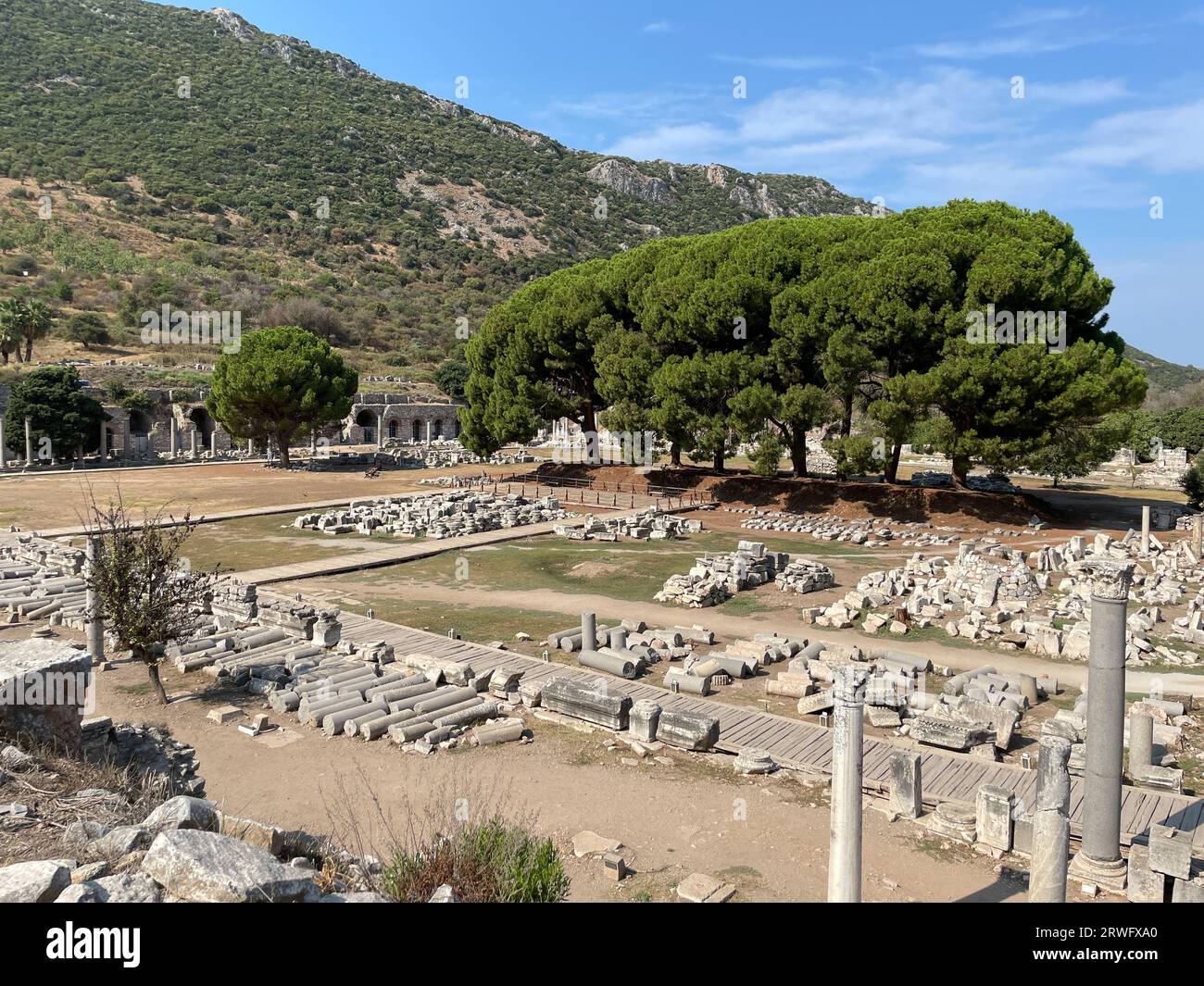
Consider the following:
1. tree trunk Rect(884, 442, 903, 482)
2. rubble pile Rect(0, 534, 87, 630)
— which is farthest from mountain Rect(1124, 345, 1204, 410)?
rubble pile Rect(0, 534, 87, 630)

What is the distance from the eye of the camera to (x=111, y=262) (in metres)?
73.9

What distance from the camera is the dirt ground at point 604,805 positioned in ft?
24.8

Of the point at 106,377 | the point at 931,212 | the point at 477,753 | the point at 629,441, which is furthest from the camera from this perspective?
the point at 106,377

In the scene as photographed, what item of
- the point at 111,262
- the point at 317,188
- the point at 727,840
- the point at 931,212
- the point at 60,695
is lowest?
the point at 727,840

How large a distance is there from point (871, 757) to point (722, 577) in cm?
979

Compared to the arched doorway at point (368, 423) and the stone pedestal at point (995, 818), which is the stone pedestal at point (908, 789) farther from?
the arched doorway at point (368, 423)

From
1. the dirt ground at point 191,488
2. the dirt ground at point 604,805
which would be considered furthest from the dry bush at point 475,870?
the dirt ground at point 191,488

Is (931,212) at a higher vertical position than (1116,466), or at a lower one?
higher

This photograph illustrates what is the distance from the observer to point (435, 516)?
98.3 ft

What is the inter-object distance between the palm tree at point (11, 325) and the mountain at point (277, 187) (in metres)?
11.6

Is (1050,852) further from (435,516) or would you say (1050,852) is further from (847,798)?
(435,516)
